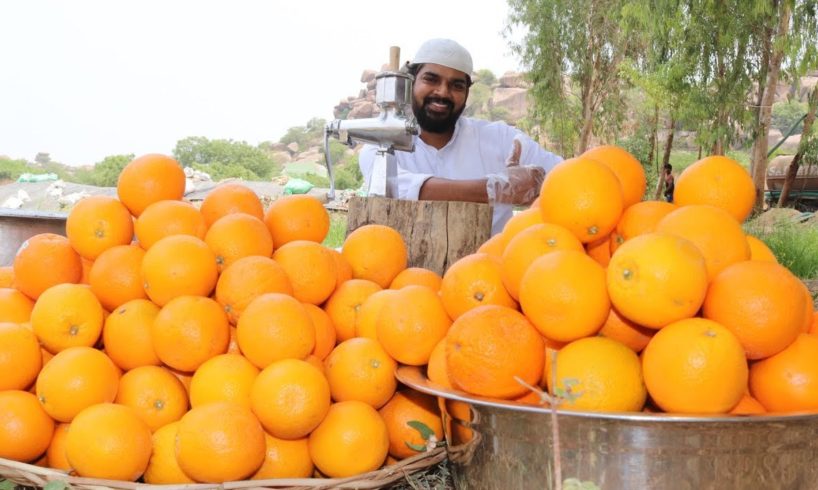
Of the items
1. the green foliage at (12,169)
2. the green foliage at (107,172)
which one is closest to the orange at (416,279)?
the green foliage at (107,172)

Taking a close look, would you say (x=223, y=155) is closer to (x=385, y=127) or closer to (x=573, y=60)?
(x=573, y=60)

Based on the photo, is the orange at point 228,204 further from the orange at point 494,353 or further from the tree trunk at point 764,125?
the tree trunk at point 764,125

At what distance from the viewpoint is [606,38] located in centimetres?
1841

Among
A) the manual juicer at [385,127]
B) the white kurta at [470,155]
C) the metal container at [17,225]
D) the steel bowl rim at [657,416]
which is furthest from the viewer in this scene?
the white kurta at [470,155]

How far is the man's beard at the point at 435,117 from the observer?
3.93 meters

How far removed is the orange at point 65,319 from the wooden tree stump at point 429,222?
115 cm

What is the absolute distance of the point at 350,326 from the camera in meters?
1.59

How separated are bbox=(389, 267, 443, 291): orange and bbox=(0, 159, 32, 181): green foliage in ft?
89.1

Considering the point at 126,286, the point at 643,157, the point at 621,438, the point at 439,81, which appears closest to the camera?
the point at 621,438

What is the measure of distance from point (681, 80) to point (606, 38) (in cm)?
712

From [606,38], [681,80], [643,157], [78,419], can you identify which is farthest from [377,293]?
[643,157]

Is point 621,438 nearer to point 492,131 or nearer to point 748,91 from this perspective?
point 492,131

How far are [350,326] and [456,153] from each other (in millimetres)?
2728

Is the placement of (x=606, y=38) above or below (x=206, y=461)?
above
